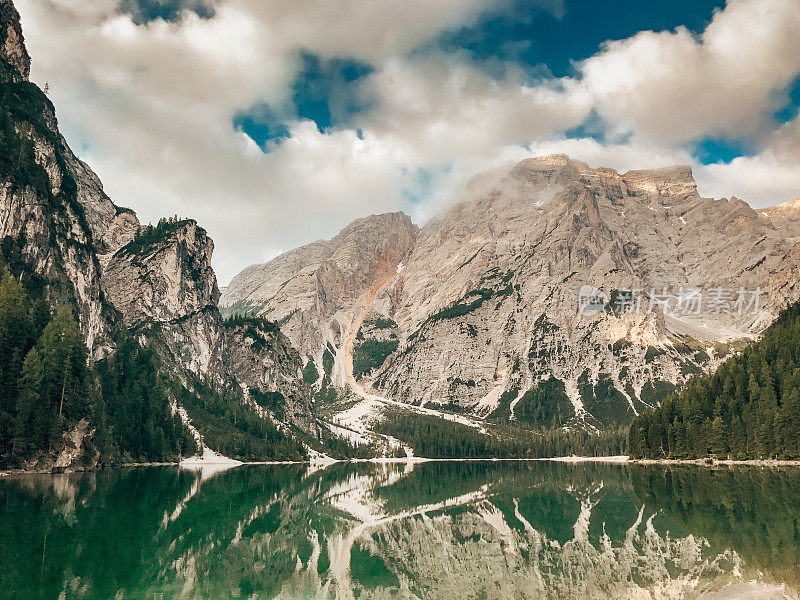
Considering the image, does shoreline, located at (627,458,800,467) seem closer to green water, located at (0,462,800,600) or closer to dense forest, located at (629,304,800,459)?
dense forest, located at (629,304,800,459)

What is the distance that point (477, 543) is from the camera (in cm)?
3791

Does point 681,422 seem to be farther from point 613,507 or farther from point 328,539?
point 328,539

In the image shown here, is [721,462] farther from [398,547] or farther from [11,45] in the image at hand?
[11,45]

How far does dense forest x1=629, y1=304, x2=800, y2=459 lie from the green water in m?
54.5

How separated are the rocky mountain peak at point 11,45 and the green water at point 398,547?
461 ft

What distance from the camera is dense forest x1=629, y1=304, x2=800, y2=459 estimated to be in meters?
110

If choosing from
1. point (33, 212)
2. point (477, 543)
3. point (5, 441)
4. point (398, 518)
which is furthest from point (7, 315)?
point (477, 543)

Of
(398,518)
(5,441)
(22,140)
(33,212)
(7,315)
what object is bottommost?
(398,518)

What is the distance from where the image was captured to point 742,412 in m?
121

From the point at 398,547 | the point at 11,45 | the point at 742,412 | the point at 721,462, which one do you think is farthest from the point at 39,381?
the point at 742,412

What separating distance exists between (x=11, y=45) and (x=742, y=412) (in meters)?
203

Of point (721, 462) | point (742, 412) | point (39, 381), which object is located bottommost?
point (721, 462)

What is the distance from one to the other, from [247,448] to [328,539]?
154 metres

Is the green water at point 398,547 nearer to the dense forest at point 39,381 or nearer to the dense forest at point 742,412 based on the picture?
the dense forest at point 39,381
